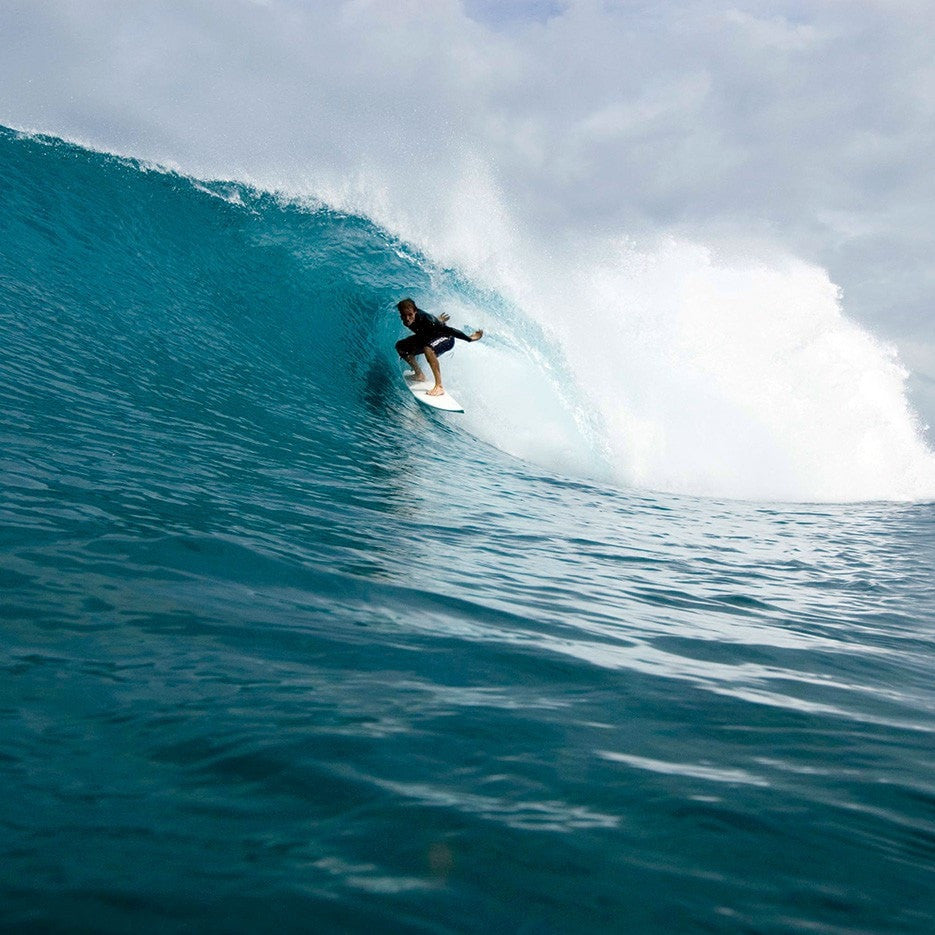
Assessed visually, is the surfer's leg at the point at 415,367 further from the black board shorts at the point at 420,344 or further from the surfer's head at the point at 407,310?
the surfer's head at the point at 407,310

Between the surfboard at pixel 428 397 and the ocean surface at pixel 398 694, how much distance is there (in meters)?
2.66

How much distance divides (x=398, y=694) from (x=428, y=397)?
303 inches

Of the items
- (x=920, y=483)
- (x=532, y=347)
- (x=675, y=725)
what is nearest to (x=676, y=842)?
(x=675, y=725)

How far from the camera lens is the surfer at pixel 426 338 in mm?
9570

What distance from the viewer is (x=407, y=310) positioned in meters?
9.52

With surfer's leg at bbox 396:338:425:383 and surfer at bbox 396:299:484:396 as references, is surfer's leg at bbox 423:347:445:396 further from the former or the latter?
surfer's leg at bbox 396:338:425:383

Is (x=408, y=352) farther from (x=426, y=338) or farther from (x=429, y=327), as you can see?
(x=429, y=327)

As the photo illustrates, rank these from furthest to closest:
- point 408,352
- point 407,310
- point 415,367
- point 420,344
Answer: point 415,367
point 408,352
point 420,344
point 407,310

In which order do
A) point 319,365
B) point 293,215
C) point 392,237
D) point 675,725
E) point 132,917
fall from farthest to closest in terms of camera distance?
1. point 392,237
2. point 293,215
3. point 319,365
4. point 675,725
5. point 132,917

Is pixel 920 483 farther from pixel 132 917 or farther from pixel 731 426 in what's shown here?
pixel 132 917

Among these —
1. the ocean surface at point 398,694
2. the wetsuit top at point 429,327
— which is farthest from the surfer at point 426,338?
the ocean surface at point 398,694

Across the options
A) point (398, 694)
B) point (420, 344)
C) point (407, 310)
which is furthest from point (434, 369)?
point (398, 694)

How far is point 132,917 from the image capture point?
1371mm

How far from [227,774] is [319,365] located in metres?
8.14
